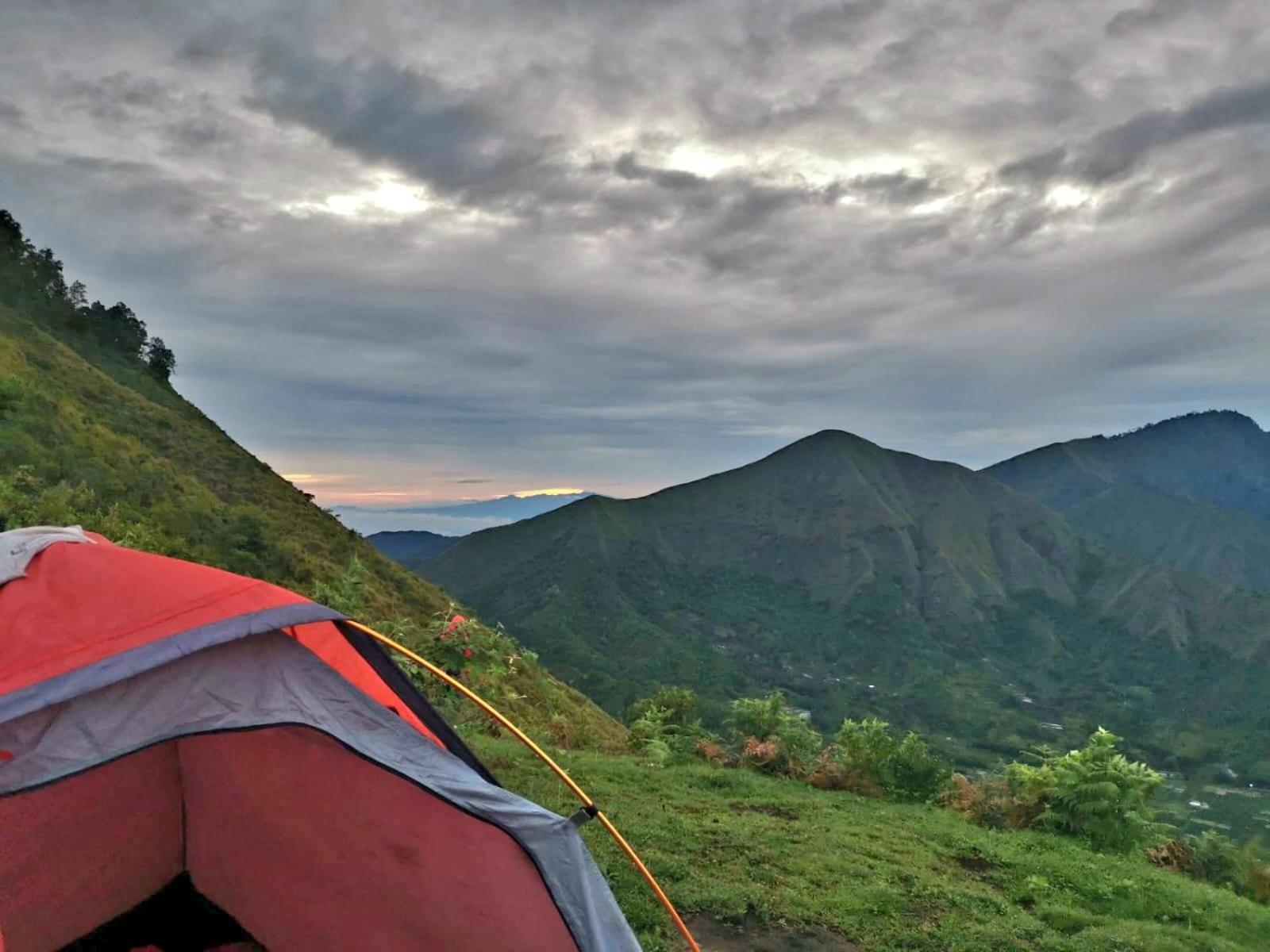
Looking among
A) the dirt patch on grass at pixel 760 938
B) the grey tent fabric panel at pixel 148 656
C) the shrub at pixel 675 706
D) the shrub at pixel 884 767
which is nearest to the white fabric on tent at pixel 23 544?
the grey tent fabric panel at pixel 148 656

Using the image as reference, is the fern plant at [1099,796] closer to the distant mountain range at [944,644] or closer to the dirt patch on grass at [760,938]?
the dirt patch on grass at [760,938]

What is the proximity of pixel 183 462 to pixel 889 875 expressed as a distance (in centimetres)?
3076

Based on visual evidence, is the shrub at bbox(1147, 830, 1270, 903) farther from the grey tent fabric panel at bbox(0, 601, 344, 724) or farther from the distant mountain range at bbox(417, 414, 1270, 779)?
the distant mountain range at bbox(417, 414, 1270, 779)

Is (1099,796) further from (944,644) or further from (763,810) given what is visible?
(944,644)

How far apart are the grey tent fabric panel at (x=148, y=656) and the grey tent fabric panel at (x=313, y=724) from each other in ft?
0.37

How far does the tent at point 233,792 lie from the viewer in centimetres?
303

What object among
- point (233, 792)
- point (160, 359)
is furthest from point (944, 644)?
point (233, 792)

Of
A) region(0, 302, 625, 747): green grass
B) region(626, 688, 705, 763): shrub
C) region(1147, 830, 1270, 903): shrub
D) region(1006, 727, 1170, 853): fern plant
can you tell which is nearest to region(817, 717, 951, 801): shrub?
region(1006, 727, 1170, 853): fern plant

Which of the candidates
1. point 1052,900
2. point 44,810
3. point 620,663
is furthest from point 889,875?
point 620,663

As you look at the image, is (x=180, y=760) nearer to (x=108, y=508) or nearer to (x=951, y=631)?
(x=108, y=508)

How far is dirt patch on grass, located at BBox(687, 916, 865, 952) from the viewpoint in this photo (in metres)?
5.81

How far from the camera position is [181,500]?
2053 centimetres

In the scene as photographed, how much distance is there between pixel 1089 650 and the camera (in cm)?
16562

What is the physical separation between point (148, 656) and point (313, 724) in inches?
28.3
